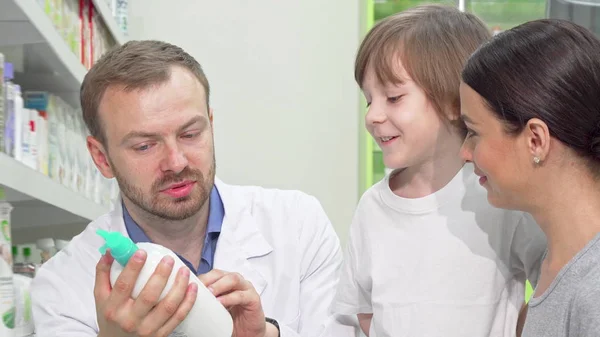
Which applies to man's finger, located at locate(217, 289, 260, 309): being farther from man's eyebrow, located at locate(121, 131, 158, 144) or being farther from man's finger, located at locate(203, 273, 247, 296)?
man's eyebrow, located at locate(121, 131, 158, 144)

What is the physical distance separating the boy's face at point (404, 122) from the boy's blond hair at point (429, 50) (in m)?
0.02

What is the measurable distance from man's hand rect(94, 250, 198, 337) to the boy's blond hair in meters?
0.61

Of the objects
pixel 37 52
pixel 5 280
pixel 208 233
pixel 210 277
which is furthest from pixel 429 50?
pixel 37 52

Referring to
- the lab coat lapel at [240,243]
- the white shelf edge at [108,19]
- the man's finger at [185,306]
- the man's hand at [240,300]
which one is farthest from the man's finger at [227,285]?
the white shelf edge at [108,19]

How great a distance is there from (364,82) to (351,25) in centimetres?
284

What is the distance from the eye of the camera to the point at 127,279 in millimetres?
1278

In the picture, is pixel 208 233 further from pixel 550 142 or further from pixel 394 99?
pixel 550 142

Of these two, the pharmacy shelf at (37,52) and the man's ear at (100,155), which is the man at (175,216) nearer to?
the man's ear at (100,155)

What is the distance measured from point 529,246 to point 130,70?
960 millimetres

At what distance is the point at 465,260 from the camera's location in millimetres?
1568

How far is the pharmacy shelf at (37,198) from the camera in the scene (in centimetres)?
181

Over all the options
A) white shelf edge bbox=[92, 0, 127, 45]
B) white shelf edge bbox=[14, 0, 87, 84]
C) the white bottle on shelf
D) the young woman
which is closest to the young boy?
the young woman

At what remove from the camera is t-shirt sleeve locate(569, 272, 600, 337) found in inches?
45.6

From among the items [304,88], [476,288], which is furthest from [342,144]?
[476,288]
